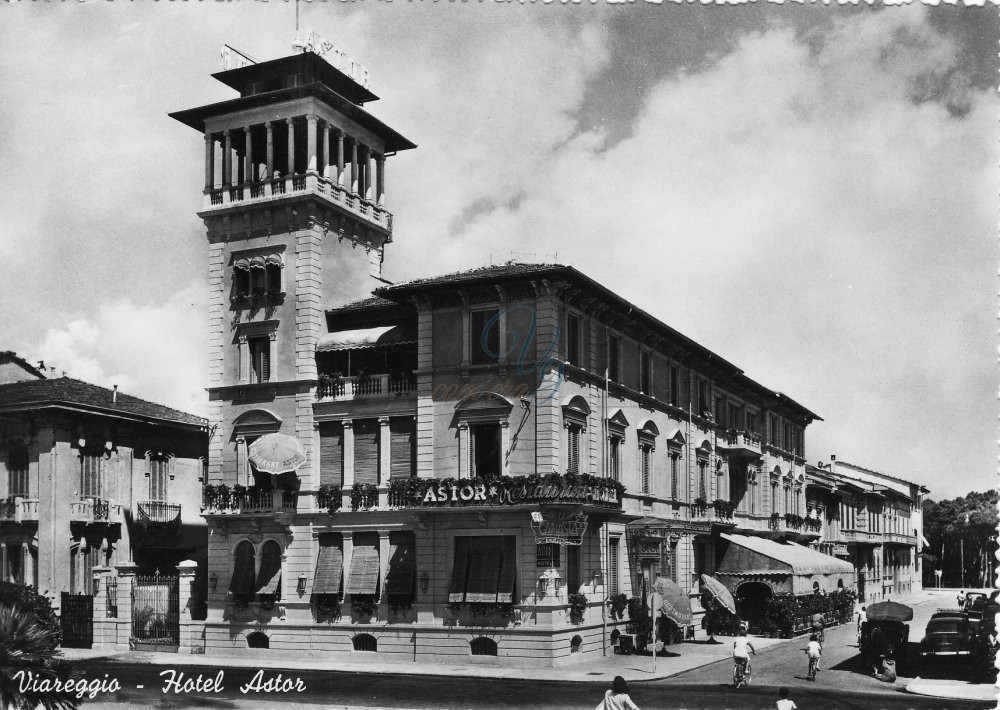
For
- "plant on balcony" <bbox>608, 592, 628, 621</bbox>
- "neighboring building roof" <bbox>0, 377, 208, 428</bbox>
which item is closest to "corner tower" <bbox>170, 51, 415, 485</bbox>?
"neighboring building roof" <bbox>0, 377, 208, 428</bbox>

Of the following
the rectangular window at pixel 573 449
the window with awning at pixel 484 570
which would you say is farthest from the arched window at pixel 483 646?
the rectangular window at pixel 573 449

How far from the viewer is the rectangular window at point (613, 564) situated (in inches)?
1581

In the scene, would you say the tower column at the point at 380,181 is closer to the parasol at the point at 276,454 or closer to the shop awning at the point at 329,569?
the parasol at the point at 276,454

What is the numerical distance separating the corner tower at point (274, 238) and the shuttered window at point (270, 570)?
2649mm

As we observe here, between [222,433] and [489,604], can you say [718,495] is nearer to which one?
[489,604]

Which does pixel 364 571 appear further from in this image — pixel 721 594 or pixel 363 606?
pixel 721 594

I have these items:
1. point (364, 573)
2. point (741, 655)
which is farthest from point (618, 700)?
point (364, 573)

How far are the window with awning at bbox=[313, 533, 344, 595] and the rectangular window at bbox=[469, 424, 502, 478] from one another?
5.94 m

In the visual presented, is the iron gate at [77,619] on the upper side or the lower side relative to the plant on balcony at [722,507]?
lower

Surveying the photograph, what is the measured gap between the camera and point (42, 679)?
53.3 feet

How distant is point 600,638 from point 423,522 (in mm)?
7468

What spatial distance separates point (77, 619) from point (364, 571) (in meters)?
11.4

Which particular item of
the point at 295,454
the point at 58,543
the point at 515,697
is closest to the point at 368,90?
the point at 295,454

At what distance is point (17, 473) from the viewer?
128 ft
